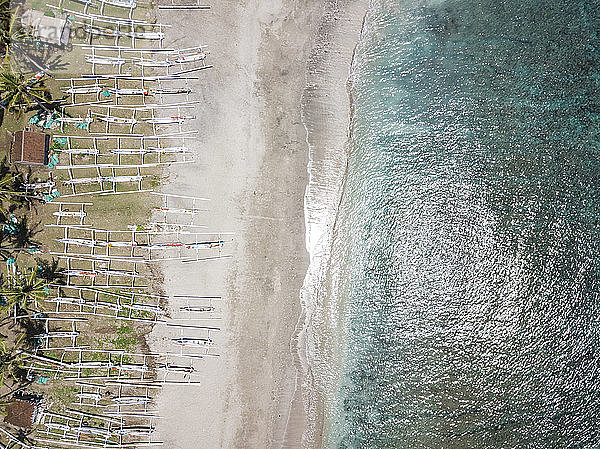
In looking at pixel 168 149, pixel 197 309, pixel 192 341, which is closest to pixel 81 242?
pixel 168 149

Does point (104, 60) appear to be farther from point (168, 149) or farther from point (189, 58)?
point (168, 149)

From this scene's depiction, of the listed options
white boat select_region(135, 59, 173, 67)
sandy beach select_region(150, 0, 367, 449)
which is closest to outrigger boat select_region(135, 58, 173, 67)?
white boat select_region(135, 59, 173, 67)

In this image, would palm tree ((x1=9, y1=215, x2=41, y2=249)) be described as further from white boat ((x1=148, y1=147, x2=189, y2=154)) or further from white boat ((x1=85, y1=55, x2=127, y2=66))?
white boat ((x1=85, y1=55, x2=127, y2=66))

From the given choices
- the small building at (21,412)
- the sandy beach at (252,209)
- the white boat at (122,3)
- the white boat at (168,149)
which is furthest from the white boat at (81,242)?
the white boat at (122,3)

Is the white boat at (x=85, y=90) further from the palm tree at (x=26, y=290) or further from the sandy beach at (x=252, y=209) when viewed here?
the palm tree at (x=26, y=290)

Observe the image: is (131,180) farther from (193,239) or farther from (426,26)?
(426,26)

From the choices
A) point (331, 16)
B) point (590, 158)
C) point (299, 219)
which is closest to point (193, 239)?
point (299, 219)
